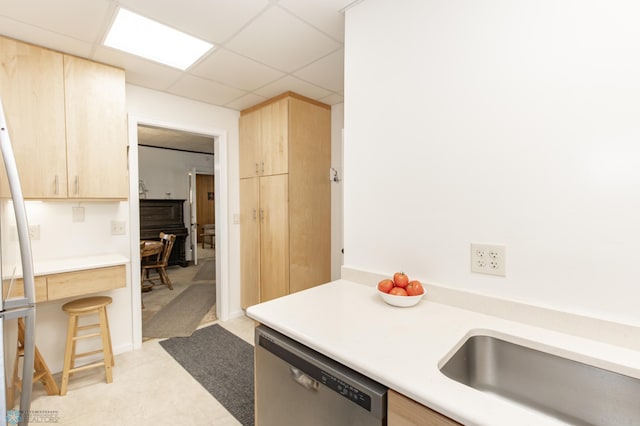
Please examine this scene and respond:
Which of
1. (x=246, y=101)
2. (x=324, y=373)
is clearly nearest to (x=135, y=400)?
(x=324, y=373)

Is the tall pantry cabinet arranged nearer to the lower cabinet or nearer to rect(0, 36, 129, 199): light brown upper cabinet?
rect(0, 36, 129, 199): light brown upper cabinet

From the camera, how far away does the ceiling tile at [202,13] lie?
5.21 ft

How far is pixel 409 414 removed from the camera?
778 millimetres

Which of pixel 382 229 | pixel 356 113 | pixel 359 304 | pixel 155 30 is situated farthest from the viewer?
pixel 155 30

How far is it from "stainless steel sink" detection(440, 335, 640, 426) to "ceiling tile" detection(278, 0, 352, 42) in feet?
5.83

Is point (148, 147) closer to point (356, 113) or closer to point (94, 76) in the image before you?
point (94, 76)

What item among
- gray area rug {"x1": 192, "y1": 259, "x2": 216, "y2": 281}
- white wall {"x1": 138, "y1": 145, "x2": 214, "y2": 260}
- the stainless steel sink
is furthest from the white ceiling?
white wall {"x1": 138, "y1": 145, "x2": 214, "y2": 260}

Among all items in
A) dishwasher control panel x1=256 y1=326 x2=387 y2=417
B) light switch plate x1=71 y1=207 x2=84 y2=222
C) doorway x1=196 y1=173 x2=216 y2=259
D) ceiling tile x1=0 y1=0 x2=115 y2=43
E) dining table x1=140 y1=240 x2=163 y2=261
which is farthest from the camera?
doorway x1=196 y1=173 x2=216 y2=259

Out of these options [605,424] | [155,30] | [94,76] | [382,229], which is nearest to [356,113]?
[382,229]

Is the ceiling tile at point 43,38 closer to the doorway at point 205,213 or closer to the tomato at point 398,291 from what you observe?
the tomato at point 398,291

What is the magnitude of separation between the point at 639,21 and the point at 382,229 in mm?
1151

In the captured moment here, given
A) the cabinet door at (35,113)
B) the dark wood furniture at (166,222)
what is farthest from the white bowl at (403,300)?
the dark wood furniture at (166,222)

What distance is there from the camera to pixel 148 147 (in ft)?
19.0

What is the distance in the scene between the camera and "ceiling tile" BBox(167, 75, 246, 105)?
8.56ft
